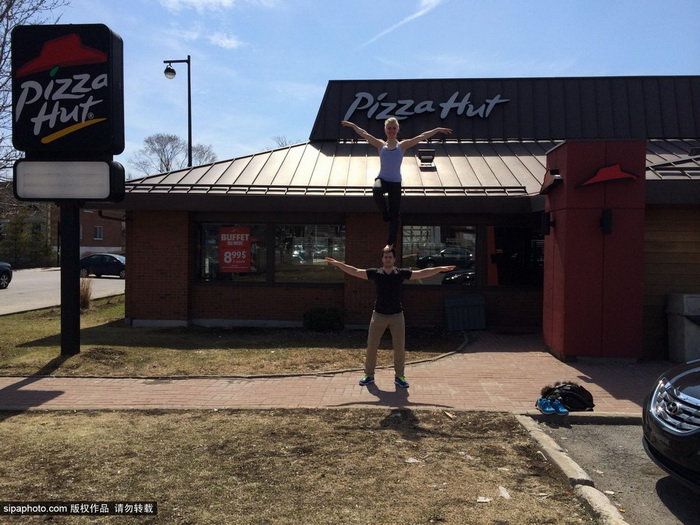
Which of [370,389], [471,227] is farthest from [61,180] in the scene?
[471,227]

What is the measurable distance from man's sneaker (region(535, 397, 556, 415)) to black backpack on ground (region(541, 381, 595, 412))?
0.53 feet

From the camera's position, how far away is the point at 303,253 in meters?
13.3

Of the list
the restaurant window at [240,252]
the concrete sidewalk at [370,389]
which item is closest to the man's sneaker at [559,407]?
the concrete sidewalk at [370,389]

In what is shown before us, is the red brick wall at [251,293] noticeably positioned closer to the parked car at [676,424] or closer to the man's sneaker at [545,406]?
the man's sneaker at [545,406]

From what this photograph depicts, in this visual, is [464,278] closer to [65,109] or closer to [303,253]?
[303,253]

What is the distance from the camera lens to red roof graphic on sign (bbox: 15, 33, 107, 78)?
30.3 feet

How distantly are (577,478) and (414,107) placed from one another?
14.2 m

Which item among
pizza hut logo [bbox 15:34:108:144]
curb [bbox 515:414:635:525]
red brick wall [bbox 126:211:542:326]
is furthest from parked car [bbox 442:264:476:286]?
pizza hut logo [bbox 15:34:108:144]

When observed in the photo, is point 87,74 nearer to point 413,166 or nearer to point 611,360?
point 413,166

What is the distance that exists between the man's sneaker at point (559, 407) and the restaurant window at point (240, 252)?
8.23 m

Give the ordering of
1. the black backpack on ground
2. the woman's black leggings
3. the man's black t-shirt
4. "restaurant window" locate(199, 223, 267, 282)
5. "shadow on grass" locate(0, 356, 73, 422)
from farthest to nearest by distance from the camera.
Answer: "restaurant window" locate(199, 223, 267, 282)
the man's black t-shirt
the woman's black leggings
"shadow on grass" locate(0, 356, 73, 422)
the black backpack on ground

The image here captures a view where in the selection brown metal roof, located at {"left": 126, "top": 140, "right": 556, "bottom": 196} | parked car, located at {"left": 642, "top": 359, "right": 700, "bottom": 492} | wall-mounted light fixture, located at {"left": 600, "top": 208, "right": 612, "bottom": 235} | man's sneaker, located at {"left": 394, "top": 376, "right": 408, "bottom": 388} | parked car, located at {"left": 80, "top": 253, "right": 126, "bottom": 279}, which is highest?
brown metal roof, located at {"left": 126, "top": 140, "right": 556, "bottom": 196}

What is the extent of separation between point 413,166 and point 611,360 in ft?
22.7

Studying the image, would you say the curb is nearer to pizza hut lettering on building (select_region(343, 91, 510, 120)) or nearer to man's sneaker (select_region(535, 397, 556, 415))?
man's sneaker (select_region(535, 397, 556, 415))
